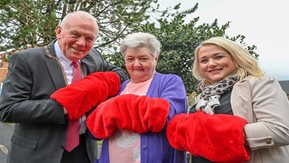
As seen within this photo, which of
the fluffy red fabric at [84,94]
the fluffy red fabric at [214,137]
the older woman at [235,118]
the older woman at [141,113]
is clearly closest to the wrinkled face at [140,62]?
the older woman at [141,113]

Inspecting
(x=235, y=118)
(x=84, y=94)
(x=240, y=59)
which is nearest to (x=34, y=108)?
(x=84, y=94)

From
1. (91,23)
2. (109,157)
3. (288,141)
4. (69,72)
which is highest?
(91,23)

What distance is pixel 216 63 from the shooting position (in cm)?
212

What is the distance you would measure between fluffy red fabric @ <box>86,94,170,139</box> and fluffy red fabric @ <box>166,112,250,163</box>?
0.52 feet

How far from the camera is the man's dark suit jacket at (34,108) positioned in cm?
216

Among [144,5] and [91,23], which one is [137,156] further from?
[144,5]

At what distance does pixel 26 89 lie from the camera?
2.23m

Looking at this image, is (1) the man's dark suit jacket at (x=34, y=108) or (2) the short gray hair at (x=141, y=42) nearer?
(1) the man's dark suit jacket at (x=34, y=108)

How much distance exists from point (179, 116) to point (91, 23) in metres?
1.00

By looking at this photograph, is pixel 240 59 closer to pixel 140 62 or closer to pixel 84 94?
pixel 140 62

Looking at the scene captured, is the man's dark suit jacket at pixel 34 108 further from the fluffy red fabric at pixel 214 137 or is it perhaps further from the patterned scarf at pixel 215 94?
the patterned scarf at pixel 215 94

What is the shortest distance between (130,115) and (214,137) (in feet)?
1.92

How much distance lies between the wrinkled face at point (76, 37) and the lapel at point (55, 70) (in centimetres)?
10

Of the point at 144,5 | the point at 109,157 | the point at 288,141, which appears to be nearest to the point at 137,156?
the point at 109,157
